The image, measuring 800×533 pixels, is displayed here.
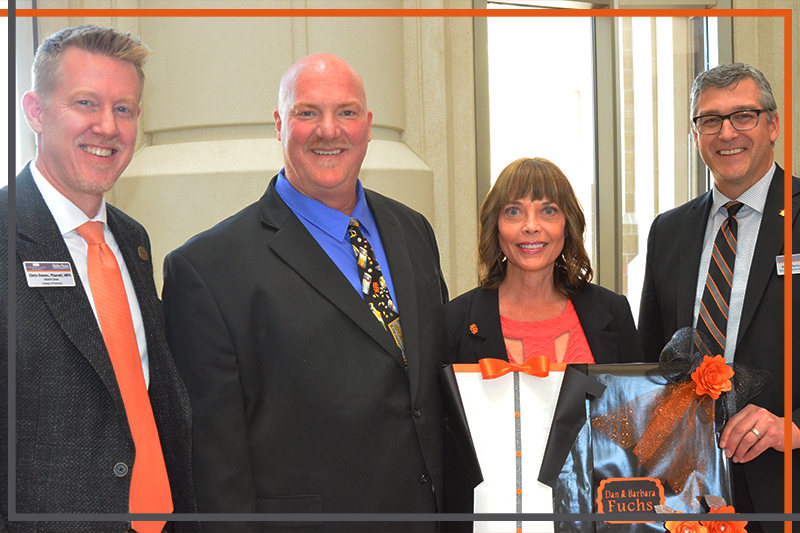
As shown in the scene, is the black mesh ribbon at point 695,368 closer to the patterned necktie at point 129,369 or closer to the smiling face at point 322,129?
the smiling face at point 322,129

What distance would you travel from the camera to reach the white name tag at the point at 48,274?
1.67 metres

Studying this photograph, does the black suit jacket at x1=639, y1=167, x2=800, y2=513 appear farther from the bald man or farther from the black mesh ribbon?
the bald man

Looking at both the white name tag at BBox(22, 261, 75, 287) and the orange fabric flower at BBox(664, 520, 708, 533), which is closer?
the white name tag at BBox(22, 261, 75, 287)

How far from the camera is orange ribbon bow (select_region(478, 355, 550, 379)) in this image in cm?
201

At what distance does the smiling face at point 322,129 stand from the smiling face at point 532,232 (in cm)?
59

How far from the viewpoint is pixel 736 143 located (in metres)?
2.45

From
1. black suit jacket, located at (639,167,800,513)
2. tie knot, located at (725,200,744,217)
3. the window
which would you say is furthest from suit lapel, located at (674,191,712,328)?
the window

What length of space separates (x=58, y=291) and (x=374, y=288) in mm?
902

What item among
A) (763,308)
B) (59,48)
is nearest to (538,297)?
(763,308)

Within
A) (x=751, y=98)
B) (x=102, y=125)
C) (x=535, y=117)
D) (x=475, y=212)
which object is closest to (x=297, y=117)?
(x=102, y=125)

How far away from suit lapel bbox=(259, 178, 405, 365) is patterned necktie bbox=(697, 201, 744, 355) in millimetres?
1125

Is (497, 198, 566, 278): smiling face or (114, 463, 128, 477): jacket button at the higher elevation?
(497, 198, 566, 278): smiling face

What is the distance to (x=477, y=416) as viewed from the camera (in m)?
2.05

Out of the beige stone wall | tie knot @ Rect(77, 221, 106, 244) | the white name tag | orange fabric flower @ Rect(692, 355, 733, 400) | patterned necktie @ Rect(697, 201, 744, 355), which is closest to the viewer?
the white name tag
